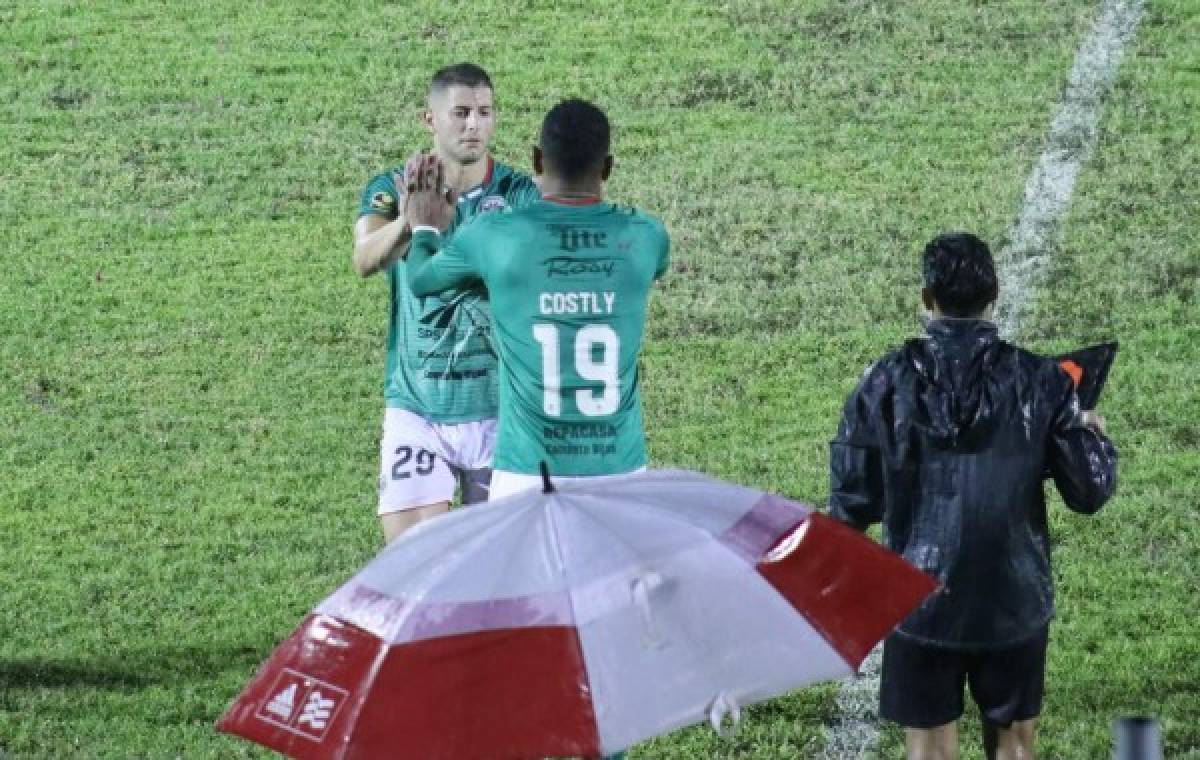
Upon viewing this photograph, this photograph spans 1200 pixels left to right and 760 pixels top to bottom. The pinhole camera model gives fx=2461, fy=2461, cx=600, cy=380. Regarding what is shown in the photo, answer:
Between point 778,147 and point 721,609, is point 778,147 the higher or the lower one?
the higher one

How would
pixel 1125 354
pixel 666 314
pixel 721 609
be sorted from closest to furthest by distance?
1. pixel 721 609
2. pixel 1125 354
3. pixel 666 314

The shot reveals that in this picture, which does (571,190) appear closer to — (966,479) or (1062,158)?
(966,479)

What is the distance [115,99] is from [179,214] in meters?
1.85

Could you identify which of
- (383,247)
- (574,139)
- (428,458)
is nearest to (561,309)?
(574,139)

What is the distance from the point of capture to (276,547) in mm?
10344

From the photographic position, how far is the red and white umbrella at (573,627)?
15.2ft

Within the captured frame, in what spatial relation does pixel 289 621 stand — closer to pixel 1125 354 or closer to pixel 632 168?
pixel 1125 354

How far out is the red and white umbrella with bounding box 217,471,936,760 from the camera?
462 centimetres

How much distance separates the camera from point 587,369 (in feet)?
21.5

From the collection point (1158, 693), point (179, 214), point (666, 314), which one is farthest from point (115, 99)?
point (1158, 693)

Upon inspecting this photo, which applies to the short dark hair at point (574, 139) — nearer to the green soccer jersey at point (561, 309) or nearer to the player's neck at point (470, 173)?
the green soccer jersey at point (561, 309)

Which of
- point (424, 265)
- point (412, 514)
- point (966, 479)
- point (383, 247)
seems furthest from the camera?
point (412, 514)

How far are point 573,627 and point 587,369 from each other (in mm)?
1875

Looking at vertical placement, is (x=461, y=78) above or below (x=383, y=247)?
above
